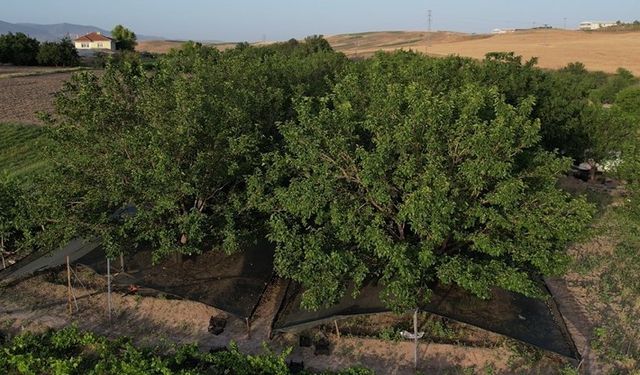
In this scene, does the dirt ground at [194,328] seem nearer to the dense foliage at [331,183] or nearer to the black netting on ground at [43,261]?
the black netting on ground at [43,261]

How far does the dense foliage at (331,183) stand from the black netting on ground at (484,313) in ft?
2.09

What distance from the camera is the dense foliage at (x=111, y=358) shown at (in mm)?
11188

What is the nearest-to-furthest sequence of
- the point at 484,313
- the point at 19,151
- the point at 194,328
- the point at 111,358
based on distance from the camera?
the point at 111,358 → the point at 484,313 → the point at 194,328 → the point at 19,151

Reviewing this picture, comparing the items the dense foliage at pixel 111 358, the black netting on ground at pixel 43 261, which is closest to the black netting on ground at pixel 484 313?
the dense foliage at pixel 111 358

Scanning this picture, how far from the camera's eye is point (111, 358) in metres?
11.8

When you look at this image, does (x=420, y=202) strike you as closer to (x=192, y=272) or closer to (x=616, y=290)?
(x=192, y=272)

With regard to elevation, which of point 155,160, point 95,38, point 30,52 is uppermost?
point 95,38

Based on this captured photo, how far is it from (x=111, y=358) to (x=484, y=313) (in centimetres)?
864

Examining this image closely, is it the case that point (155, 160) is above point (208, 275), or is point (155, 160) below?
above

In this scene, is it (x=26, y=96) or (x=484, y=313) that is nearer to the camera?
(x=484, y=313)

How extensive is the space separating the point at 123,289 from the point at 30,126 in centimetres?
2488

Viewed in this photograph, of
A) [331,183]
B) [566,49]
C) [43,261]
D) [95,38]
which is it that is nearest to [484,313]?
[331,183]

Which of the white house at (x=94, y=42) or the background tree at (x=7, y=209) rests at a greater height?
the white house at (x=94, y=42)

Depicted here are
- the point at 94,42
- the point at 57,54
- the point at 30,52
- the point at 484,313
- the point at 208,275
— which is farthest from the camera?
the point at 94,42
